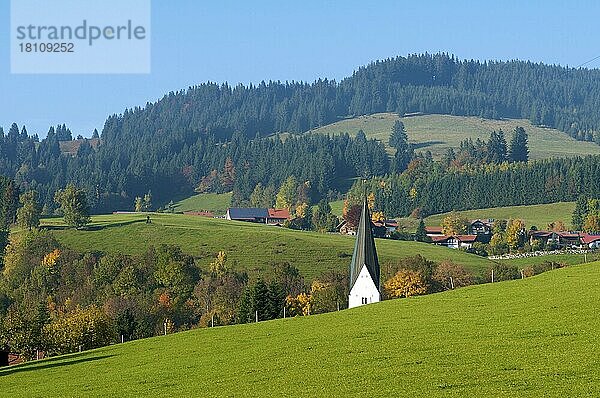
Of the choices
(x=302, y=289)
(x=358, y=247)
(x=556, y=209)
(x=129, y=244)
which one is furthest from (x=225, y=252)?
(x=556, y=209)

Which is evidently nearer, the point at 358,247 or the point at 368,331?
the point at 368,331

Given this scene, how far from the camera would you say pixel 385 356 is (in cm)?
2930

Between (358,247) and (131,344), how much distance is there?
70.8 ft

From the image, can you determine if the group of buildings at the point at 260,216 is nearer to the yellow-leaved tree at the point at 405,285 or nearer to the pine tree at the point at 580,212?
the pine tree at the point at 580,212

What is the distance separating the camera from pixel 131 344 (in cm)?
4616

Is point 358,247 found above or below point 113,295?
above

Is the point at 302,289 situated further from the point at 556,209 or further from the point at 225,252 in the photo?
the point at 556,209

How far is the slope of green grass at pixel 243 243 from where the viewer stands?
114 meters

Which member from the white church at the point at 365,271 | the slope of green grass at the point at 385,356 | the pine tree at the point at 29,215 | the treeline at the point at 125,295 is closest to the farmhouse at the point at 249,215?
the pine tree at the point at 29,215

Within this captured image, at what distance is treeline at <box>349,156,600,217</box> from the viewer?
171 metres

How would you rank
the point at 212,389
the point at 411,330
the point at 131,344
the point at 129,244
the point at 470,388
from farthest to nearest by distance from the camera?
the point at 129,244
the point at 131,344
the point at 411,330
the point at 212,389
the point at 470,388

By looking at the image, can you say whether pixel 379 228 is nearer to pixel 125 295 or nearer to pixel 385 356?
pixel 125 295

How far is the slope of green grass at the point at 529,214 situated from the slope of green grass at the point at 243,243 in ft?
109

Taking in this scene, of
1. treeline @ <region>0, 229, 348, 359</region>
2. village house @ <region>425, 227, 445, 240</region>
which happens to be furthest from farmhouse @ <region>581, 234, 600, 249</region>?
treeline @ <region>0, 229, 348, 359</region>
